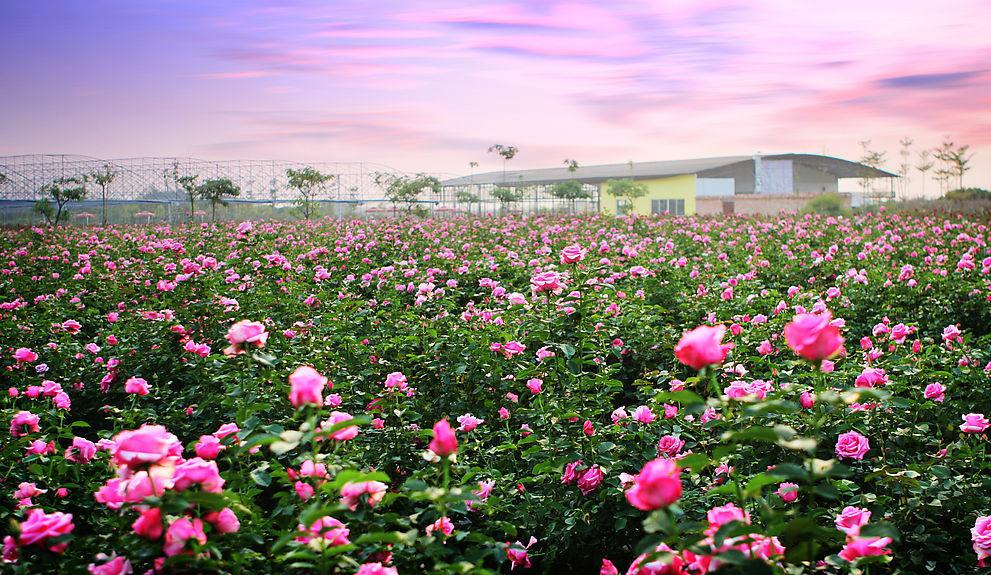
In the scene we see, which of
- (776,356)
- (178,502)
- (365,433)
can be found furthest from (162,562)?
(776,356)

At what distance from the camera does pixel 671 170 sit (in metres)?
36.9

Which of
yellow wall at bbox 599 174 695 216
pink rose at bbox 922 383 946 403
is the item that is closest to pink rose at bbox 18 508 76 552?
pink rose at bbox 922 383 946 403

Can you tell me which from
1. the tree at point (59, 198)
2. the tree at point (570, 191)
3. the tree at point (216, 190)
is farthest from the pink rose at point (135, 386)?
the tree at point (570, 191)

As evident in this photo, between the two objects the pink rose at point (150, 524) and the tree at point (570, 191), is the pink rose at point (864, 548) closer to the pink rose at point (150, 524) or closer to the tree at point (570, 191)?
the pink rose at point (150, 524)

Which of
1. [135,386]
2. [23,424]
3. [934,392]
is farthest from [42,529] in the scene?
[934,392]

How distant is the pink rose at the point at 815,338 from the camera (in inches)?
48.2

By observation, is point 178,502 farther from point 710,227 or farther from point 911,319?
point 710,227

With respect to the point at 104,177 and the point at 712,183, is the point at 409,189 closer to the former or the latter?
the point at 104,177

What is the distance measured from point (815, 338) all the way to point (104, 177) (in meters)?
31.3

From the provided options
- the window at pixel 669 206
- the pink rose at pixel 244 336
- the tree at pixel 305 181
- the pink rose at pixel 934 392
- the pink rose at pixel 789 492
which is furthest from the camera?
the window at pixel 669 206

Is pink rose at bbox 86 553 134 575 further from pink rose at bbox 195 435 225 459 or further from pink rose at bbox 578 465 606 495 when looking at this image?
pink rose at bbox 578 465 606 495

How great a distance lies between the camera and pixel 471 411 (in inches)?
122

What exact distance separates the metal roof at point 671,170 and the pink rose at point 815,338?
3567 cm

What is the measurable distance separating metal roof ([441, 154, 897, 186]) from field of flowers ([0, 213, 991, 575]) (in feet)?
107
